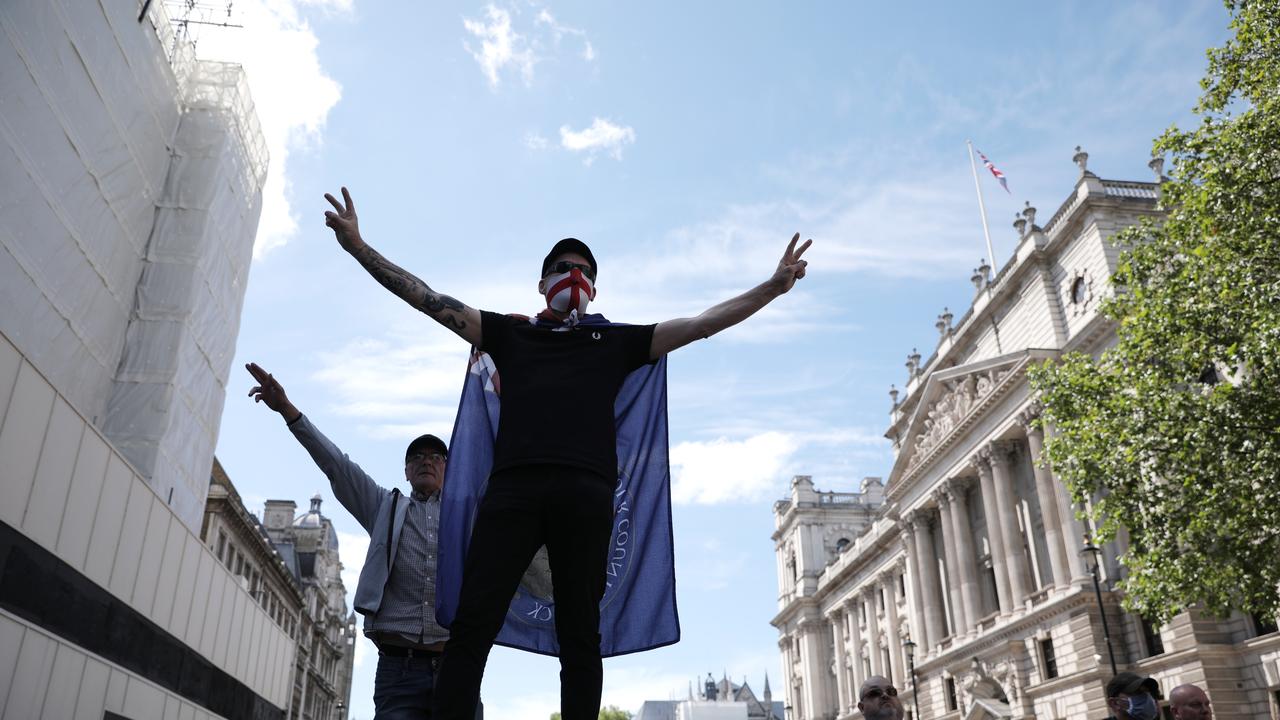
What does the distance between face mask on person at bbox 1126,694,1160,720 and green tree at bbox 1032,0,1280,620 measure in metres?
11.8

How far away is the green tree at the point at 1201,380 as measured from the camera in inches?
643

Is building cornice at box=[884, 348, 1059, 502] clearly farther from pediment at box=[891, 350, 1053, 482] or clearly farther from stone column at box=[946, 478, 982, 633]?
stone column at box=[946, 478, 982, 633]

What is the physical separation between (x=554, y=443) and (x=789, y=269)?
1.34 meters

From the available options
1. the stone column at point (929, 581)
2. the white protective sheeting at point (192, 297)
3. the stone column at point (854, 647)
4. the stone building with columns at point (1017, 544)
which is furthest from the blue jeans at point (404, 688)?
the stone column at point (854, 647)

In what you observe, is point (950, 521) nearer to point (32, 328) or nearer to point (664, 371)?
point (32, 328)

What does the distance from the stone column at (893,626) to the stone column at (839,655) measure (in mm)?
8707

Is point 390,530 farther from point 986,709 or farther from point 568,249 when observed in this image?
point 986,709

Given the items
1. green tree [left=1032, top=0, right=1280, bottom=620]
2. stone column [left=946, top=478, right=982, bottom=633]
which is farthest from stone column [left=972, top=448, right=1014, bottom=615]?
green tree [left=1032, top=0, right=1280, bottom=620]

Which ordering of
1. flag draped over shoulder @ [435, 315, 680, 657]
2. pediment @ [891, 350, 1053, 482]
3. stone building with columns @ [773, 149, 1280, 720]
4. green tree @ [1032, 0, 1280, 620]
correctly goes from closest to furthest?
flag draped over shoulder @ [435, 315, 680, 657] < green tree @ [1032, 0, 1280, 620] < stone building with columns @ [773, 149, 1280, 720] < pediment @ [891, 350, 1053, 482]

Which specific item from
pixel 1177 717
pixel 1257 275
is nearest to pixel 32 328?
pixel 1177 717

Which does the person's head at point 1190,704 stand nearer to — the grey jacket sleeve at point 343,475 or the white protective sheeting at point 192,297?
the grey jacket sleeve at point 343,475

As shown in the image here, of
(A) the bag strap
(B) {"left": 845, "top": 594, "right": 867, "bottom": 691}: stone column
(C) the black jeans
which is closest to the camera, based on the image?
(C) the black jeans

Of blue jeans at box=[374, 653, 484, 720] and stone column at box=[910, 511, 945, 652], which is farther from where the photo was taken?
stone column at box=[910, 511, 945, 652]

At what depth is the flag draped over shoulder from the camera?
3.73m
